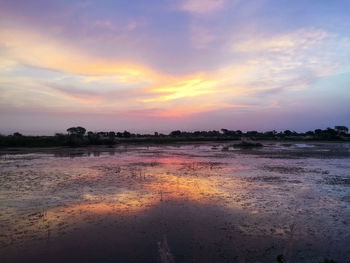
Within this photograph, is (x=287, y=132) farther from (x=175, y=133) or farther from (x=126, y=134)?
(x=126, y=134)

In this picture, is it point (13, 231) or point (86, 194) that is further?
point (86, 194)

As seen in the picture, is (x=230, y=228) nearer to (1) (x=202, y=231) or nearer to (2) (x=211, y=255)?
(1) (x=202, y=231)

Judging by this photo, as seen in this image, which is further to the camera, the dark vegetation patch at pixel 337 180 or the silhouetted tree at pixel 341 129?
the silhouetted tree at pixel 341 129

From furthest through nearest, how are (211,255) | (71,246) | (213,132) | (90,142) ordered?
(213,132), (90,142), (71,246), (211,255)

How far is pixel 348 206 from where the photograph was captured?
10.8 m

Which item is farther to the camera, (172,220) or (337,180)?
(337,180)

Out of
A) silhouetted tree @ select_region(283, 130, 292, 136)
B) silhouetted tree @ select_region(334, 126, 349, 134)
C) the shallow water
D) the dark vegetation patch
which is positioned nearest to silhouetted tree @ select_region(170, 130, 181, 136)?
silhouetted tree @ select_region(283, 130, 292, 136)

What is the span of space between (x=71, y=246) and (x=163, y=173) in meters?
12.0

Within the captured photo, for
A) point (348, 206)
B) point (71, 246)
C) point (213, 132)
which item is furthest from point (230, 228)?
point (213, 132)

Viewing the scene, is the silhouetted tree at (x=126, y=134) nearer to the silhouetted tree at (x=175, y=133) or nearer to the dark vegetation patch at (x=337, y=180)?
the silhouetted tree at (x=175, y=133)

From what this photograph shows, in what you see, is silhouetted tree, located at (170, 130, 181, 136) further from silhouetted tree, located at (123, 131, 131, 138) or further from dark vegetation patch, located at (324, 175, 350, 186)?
dark vegetation patch, located at (324, 175, 350, 186)

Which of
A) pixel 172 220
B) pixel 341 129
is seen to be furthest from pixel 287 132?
pixel 172 220

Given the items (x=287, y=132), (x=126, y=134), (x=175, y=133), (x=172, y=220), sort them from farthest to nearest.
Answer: (x=287, y=132) → (x=175, y=133) → (x=126, y=134) → (x=172, y=220)

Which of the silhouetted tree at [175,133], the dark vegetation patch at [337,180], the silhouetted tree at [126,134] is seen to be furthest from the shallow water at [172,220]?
the silhouetted tree at [175,133]
